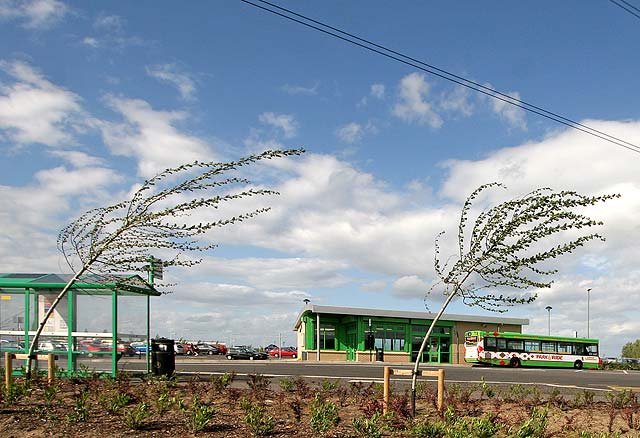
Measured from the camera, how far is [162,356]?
57.2 ft

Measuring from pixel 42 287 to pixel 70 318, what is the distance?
1.04 m

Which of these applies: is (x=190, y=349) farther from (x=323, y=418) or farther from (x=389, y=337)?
(x=323, y=418)

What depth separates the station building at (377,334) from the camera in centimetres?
5034

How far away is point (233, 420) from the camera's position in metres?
10.2

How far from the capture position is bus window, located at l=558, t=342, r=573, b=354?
4684 cm

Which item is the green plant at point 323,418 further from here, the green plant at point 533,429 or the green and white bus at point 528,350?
the green and white bus at point 528,350

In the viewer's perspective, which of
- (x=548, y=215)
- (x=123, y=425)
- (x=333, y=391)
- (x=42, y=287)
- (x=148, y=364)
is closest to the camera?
(x=123, y=425)

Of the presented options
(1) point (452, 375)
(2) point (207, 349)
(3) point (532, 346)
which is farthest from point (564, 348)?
(2) point (207, 349)

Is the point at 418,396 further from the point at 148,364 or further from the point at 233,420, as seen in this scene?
the point at 148,364

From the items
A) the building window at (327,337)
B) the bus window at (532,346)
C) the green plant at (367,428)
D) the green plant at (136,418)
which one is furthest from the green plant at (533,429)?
the building window at (327,337)

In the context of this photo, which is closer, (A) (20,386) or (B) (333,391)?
(A) (20,386)

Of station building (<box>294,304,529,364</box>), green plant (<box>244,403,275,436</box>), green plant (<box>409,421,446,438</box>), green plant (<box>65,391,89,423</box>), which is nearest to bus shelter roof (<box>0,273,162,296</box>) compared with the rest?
green plant (<box>65,391,89,423</box>)

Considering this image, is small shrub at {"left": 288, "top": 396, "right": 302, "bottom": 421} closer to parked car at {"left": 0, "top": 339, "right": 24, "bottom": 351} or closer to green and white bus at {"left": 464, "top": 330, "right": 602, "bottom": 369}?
parked car at {"left": 0, "top": 339, "right": 24, "bottom": 351}

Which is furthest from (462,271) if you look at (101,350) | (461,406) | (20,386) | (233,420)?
(101,350)
